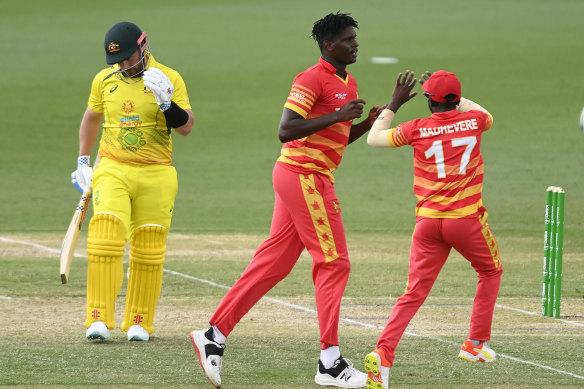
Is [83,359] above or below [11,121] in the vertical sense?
above

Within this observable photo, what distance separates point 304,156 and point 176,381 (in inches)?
58.8

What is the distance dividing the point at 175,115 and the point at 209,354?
69.3 inches

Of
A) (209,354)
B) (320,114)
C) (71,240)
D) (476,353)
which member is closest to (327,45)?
(320,114)

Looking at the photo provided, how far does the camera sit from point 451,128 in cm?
719

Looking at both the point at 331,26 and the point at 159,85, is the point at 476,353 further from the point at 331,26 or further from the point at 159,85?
the point at 159,85

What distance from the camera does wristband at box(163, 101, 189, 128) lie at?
789 cm

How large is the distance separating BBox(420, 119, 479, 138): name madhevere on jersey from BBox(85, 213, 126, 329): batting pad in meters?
2.16

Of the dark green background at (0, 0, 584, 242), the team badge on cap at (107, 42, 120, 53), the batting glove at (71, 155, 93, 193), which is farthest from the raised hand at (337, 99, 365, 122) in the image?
the dark green background at (0, 0, 584, 242)

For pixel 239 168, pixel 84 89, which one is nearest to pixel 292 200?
pixel 239 168

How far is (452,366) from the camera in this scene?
7449 millimetres

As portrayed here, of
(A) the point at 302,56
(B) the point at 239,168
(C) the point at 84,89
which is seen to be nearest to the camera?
(B) the point at 239,168

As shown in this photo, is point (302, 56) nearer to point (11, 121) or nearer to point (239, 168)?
point (11, 121)

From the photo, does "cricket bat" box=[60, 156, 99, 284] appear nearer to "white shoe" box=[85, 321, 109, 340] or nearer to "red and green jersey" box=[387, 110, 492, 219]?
"white shoe" box=[85, 321, 109, 340]

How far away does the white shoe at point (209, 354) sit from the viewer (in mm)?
6797
